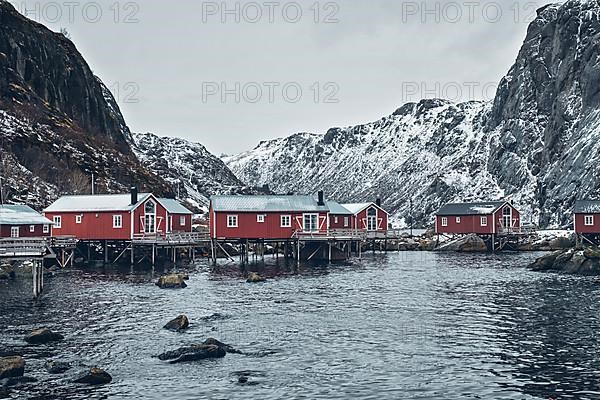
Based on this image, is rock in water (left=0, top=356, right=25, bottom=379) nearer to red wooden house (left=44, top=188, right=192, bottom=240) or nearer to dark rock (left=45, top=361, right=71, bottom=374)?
dark rock (left=45, top=361, right=71, bottom=374)

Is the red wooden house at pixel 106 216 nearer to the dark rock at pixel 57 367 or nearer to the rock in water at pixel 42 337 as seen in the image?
→ the rock in water at pixel 42 337

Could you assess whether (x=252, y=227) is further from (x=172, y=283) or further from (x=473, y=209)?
(x=473, y=209)

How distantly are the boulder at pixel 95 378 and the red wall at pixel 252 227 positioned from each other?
163 feet

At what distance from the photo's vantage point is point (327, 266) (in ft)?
231

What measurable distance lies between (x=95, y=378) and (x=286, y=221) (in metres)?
51.2

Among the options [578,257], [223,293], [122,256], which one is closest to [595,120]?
[578,257]

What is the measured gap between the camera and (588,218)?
290ft

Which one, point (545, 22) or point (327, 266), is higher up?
point (545, 22)

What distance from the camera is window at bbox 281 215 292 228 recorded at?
74500 millimetres

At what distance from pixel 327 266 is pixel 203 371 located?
45264 mm

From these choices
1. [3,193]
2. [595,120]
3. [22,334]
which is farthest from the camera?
[595,120]

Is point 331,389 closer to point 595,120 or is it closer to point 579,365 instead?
point 579,365

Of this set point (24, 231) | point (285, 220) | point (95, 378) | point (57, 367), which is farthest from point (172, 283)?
point (95, 378)

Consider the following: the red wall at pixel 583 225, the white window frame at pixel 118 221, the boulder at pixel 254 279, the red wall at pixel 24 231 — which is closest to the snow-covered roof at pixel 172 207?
the white window frame at pixel 118 221
